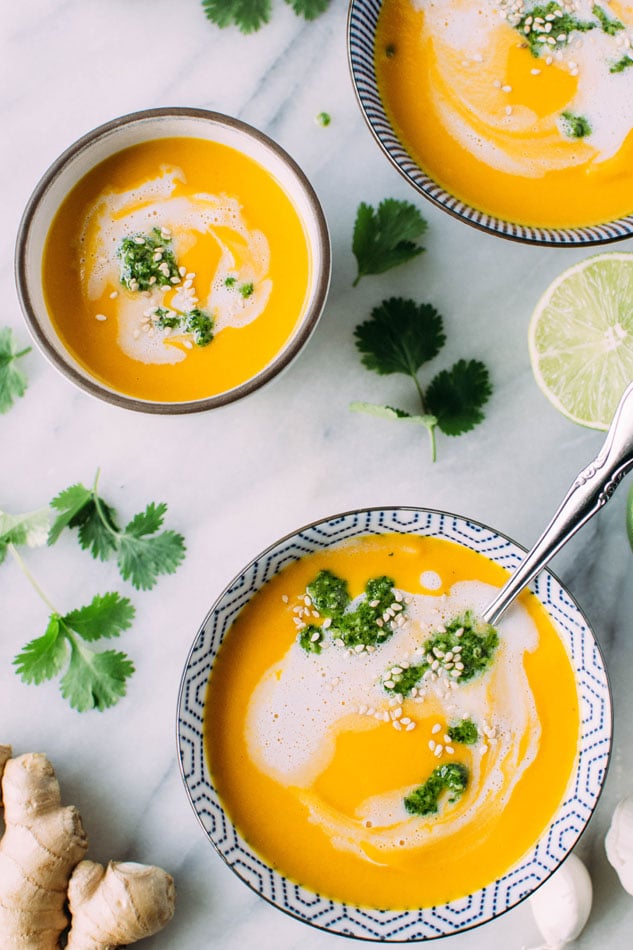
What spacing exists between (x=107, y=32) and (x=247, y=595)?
1.37 meters

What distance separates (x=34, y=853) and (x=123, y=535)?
2.41 ft

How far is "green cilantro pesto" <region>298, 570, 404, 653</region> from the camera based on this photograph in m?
2.13

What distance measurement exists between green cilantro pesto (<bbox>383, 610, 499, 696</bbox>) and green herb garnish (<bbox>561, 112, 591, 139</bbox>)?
3.52 feet

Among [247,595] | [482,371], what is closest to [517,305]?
[482,371]

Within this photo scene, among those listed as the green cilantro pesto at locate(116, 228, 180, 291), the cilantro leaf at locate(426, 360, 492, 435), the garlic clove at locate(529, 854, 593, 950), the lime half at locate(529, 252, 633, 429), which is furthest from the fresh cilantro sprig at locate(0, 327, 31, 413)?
the garlic clove at locate(529, 854, 593, 950)

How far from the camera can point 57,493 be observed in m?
Result: 2.37

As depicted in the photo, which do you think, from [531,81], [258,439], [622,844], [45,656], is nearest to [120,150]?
[258,439]

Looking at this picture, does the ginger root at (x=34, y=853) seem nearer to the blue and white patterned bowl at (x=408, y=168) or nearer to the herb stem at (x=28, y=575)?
the herb stem at (x=28, y=575)

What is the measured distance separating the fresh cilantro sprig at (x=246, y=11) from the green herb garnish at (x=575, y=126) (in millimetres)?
631

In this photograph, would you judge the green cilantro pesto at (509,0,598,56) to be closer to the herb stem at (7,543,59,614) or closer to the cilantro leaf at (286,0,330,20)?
the cilantro leaf at (286,0,330,20)

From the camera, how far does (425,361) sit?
2299 mm

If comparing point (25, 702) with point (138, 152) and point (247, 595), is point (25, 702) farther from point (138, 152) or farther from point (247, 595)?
point (138, 152)

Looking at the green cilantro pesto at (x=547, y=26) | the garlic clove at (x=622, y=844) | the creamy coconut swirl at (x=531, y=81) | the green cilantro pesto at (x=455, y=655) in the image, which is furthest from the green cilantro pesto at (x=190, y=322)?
the garlic clove at (x=622, y=844)

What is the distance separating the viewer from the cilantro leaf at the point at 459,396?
7.49 ft
